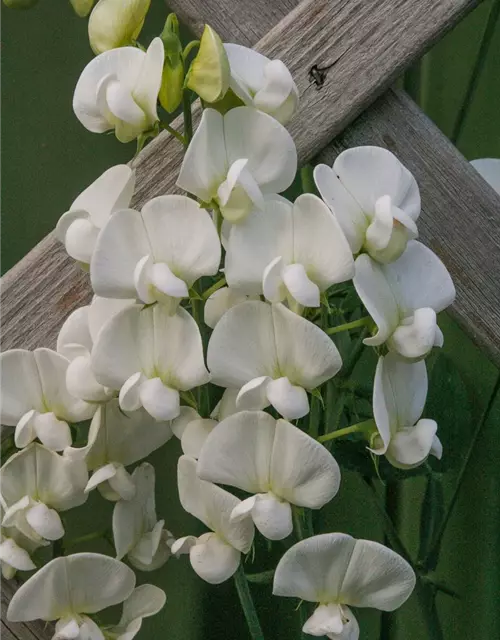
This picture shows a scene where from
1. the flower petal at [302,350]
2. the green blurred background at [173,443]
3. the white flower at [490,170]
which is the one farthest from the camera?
the green blurred background at [173,443]

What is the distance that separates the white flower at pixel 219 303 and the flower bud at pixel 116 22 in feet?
0.46

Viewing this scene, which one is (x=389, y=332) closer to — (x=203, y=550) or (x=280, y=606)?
(x=203, y=550)

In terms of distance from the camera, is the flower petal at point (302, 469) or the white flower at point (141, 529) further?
the white flower at point (141, 529)

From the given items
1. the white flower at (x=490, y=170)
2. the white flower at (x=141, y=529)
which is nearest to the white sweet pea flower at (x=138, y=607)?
the white flower at (x=141, y=529)

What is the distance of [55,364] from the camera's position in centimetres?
48

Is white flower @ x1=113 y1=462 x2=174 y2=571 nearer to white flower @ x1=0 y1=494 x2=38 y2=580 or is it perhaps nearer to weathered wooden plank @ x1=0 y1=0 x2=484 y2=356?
white flower @ x1=0 y1=494 x2=38 y2=580

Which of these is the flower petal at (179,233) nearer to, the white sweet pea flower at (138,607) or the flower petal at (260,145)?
the flower petal at (260,145)

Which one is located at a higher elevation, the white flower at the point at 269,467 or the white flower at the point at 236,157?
the white flower at the point at 236,157

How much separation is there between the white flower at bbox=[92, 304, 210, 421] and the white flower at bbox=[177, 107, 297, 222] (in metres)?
0.06

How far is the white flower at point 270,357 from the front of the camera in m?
0.40

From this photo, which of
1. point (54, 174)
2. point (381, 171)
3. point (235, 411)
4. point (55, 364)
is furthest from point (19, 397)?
point (54, 174)

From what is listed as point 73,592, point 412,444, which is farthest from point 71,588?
point 412,444

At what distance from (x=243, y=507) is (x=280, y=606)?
409 millimetres

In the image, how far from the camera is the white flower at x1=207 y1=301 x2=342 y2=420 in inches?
15.6
